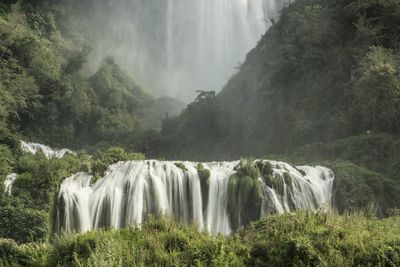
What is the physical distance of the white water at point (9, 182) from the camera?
21.1 metres

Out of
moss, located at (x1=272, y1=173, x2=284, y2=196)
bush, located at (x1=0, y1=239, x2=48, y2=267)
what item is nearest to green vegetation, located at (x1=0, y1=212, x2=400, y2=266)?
bush, located at (x1=0, y1=239, x2=48, y2=267)

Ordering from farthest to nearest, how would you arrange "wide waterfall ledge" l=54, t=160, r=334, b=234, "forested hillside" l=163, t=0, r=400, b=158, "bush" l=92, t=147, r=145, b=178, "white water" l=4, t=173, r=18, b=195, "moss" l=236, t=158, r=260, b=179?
"forested hillside" l=163, t=0, r=400, b=158, "bush" l=92, t=147, r=145, b=178, "moss" l=236, t=158, r=260, b=179, "white water" l=4, t=173, r=18, b=195, "wide waterfall ledge" l=54, t=160, r=334, b=234

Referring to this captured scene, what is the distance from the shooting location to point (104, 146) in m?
48.6

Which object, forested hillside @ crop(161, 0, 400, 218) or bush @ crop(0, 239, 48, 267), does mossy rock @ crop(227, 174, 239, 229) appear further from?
bush @ crop(0, 239, 48, 267)

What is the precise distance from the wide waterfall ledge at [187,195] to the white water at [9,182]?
2.39 metres

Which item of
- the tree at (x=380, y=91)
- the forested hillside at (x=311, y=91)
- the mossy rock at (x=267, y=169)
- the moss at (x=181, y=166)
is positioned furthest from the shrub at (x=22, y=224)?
the forested hillside at (x=311, y=91)

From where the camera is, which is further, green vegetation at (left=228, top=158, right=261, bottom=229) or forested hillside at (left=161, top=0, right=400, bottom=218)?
forested hillside at (left=161, top=0, right=400, bottom=218)

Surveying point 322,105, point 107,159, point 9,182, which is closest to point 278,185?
point 107,159

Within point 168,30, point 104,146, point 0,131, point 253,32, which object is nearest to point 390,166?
point 0,131

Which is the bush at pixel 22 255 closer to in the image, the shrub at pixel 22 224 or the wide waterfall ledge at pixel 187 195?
the shrub at pixel 22 224

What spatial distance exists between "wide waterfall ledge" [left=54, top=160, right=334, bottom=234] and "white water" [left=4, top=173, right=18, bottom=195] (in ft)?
7.83

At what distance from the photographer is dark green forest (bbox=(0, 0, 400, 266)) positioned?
11.4 meters

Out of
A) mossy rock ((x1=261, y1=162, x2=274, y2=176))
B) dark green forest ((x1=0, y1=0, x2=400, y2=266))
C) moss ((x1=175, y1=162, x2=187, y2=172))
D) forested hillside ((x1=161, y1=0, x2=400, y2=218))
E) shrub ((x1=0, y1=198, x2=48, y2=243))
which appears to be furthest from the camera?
forested hillside ((x1=161, y1=0, x2=400, y2=218))

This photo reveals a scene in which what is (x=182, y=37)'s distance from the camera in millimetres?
102688
